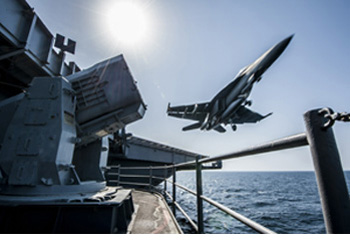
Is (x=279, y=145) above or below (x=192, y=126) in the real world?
below

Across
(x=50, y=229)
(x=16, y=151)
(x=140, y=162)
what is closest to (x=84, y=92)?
(x=16, y=151)

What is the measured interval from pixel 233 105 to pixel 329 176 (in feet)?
45.0

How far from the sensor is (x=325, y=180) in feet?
2.23

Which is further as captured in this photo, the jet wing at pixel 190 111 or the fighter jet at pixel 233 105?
the jet wing at pixel 190 111

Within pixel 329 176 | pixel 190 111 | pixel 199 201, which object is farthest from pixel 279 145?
pixel 190 111

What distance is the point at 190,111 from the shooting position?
64.1ft

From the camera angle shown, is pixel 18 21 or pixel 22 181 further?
pixel 18 21

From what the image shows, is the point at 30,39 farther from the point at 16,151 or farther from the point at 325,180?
the point at 325,180

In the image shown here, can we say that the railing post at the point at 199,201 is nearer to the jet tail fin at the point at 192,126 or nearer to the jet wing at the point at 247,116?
the jet wing at the point at 247,116

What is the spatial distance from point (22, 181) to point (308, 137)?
4.70 meters

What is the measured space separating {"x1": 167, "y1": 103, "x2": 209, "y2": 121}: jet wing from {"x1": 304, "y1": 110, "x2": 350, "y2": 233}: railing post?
18032mm

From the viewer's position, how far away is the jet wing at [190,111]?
1893cm

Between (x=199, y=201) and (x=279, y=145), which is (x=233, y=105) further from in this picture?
(x=279, y=145)

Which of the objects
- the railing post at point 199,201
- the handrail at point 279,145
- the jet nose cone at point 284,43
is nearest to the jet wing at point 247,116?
the jet nose cone at point 284,43
